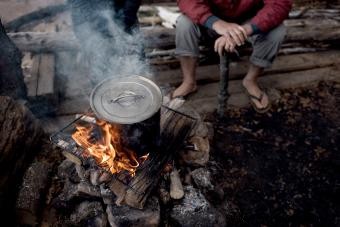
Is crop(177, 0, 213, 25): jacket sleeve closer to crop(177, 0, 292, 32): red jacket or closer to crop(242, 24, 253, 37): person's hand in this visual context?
crop(177, 0, 292, 32): red jacket

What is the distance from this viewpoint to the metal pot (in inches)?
109

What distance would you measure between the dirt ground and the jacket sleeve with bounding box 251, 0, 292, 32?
1203mm

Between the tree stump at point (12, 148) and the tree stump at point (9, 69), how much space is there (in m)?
0.51

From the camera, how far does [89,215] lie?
10.8 ft

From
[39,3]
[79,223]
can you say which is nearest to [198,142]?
[79,223]

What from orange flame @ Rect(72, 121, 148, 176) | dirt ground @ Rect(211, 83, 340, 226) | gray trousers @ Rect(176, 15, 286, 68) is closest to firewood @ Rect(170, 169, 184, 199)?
orange flame @ Rect(72, 121, 148, 176)

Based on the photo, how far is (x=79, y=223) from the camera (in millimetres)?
3291

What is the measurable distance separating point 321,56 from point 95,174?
4.31m

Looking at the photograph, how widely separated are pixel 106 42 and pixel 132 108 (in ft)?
6.53

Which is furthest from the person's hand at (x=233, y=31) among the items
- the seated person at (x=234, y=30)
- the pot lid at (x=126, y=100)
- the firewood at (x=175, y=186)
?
the firewood at (x=175, y=186)

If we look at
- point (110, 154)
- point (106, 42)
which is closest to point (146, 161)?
point (110, 154)

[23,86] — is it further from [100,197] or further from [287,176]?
[287,176]

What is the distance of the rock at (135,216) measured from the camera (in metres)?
3.04

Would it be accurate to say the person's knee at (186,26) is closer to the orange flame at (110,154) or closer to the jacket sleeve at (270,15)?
the jacket sleeve at (270,15)
